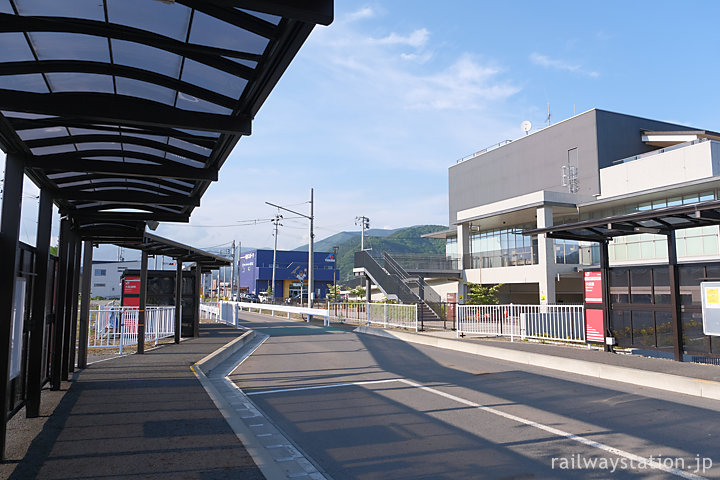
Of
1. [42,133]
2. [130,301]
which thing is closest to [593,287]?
[42,133]

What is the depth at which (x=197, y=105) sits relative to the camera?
6105mm

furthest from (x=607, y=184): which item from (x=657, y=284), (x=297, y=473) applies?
(x=297, y=473)

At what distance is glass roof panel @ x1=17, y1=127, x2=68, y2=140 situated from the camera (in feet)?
20.2

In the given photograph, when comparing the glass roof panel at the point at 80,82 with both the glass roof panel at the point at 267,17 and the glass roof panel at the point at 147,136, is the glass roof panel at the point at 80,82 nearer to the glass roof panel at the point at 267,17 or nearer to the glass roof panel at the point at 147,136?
the glass roof panel at the point at 147,136

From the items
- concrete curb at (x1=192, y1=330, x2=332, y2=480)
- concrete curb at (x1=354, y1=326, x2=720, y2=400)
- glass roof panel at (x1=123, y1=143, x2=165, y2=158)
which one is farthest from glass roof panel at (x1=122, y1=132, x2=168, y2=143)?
concrete curb at (x1=354, y1=326, x2=720, y2=400)

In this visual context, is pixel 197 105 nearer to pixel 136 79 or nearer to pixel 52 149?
pixel 136 79

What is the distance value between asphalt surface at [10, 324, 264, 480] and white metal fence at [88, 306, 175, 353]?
6.32 metres

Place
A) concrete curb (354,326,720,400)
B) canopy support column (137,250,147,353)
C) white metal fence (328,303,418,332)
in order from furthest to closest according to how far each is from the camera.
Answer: white metal fence (328,303,418,332), canopy support column (137,250,147,353), concrete curb (354,326,720,400)

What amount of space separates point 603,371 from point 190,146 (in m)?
9.90

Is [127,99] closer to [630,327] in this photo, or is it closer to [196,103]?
[196,103]

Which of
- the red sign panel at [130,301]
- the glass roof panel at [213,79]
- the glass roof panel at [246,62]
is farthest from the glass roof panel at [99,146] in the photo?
the red sign panel at [130,301]

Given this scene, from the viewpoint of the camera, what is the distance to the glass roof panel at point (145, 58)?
496 cm

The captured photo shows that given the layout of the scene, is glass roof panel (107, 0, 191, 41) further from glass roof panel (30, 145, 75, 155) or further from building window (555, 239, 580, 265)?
building window (555, 239, 580, 265)

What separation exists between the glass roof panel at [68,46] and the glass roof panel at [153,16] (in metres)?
0.48
